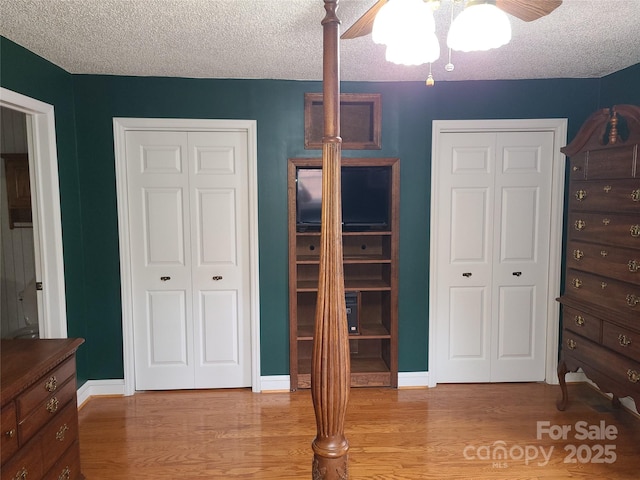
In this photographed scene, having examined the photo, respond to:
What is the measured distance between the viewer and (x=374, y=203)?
336 cm

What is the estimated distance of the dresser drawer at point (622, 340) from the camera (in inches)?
94.9

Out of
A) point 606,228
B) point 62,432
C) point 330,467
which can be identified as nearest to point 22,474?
point 62,432

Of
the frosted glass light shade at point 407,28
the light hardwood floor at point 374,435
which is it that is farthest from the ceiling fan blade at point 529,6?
the light hardwood floor at point 374,435

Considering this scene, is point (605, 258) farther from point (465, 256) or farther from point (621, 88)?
point (621, 88)

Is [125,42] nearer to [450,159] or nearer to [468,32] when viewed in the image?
[468,32]

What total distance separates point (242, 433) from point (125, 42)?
247cm

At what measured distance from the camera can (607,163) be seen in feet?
8.67

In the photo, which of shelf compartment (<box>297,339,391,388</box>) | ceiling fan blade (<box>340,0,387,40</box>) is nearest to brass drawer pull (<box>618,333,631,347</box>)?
shelf compartment (<box>297,339,391,388</box>)

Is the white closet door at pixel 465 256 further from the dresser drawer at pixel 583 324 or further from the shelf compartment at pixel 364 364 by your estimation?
the dresser drawer at pixel 583 324

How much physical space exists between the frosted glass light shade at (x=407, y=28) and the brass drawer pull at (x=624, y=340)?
2069 mm

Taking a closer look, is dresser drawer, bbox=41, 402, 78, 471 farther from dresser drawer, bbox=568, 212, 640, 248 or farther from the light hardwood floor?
dresser drawer, bbox=568, 212, 640, 248

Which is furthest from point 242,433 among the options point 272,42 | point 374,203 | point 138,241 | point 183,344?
point 272,42

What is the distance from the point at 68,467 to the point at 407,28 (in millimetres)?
2482

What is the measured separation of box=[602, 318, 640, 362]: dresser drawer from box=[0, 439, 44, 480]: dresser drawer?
9.93 feet
